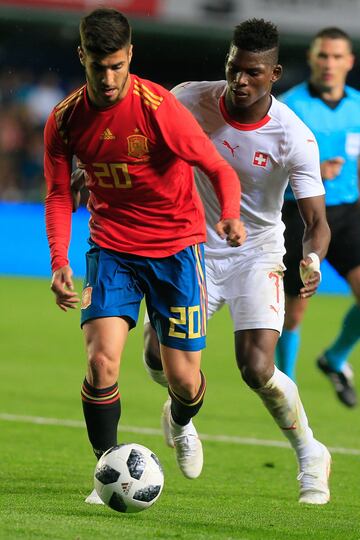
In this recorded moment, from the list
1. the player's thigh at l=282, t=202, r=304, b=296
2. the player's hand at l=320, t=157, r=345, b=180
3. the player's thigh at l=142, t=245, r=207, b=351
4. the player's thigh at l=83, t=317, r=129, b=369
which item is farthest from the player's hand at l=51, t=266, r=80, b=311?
the player's thigh at l=282, t=202, r=304, b=296

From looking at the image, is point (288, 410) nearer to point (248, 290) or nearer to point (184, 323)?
point (248, 290)

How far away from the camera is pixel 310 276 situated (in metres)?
6.05

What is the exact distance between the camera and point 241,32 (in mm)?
6324

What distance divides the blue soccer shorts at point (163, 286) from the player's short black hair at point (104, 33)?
1.00m

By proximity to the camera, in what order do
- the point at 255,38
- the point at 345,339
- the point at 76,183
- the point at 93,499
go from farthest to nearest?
the point at 345,339 → the point at 255,38 → the point at 76,183 → the point at 93,499

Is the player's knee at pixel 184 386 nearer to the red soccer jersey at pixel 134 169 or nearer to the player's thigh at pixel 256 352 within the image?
the player's thigh at pixel 256 352

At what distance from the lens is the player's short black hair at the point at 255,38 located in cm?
626

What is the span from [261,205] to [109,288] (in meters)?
1.22

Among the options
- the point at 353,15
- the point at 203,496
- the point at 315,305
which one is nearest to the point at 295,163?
the point at 203,496

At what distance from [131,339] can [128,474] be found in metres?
8.99

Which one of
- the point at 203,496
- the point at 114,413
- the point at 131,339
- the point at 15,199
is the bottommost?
the point at 15,199

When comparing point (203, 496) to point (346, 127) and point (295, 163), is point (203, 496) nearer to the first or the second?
point (295, 163)

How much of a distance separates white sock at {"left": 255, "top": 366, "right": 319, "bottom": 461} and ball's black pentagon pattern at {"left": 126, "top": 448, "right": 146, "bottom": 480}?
1166 mm

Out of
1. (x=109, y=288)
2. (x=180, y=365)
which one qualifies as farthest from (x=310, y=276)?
(x=109, y=288)
